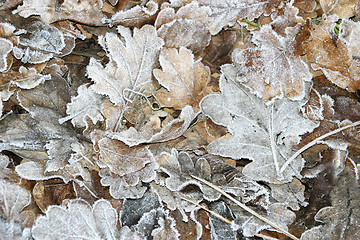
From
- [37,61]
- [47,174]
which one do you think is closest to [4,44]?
[37,61]

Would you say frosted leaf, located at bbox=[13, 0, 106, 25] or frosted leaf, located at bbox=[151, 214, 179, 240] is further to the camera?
frosted leaf, located at bbox=[13, 0, 106, 25]

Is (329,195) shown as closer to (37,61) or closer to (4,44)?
(37,61)

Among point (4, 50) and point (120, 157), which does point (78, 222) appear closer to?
point (120, 157)

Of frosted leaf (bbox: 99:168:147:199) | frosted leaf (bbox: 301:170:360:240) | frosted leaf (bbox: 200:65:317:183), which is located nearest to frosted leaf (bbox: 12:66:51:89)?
frosted leaf (bbox: 99:168:147:199)

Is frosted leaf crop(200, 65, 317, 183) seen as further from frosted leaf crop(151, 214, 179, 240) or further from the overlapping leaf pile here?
frosted leaf crop(151, 214, 179, 240)

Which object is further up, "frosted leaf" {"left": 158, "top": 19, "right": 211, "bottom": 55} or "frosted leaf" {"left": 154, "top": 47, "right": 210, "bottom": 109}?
"frosted leaf" {"left": 158, "top": 19, "right": 211, "bottom": 55}
